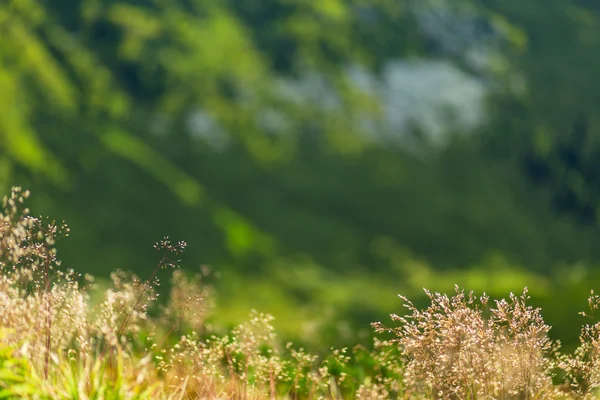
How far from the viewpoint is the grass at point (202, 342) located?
5.96 m

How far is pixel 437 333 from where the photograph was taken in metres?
5.93

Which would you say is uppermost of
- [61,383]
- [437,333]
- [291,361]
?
[291,361]

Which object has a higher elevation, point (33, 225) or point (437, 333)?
point (33, 225)

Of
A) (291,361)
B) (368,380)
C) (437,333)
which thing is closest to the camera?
(437,333)

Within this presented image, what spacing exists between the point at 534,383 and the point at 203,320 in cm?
298

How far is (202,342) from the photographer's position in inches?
254

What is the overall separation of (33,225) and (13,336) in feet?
3.03

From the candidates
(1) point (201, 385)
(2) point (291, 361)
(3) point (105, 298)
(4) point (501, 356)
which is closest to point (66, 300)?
(3) point (105, 298)

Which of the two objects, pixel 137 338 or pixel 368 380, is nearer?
pixel 368 380

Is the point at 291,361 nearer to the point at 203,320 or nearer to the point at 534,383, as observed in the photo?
the point at 203,320

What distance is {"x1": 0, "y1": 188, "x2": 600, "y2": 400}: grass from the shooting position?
5.96 metres

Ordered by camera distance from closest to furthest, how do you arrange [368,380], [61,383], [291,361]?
1. [61,383]
2. [368,380]
3. [291,361]

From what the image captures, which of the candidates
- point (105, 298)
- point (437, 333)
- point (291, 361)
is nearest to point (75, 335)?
point (105, 298)

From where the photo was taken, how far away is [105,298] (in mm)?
6590
